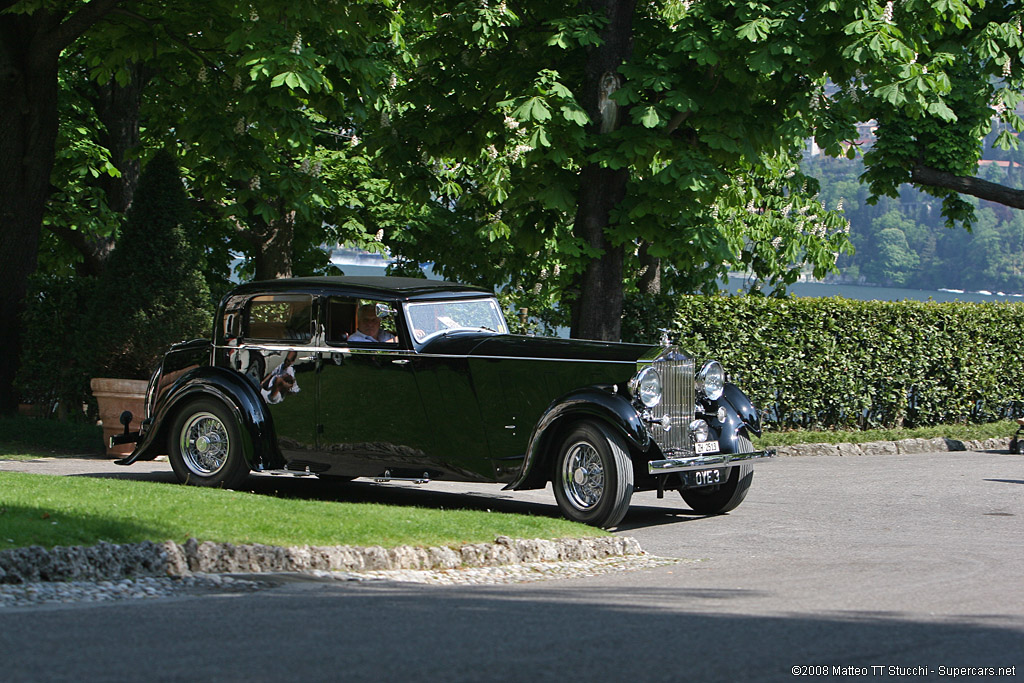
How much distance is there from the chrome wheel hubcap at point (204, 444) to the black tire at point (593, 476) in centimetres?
334

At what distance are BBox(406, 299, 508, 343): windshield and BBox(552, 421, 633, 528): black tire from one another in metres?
1.70

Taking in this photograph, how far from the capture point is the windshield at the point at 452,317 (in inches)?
417

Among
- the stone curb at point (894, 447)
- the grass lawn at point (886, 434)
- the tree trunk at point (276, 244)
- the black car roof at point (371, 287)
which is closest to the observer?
the black car roof at point (371, 287)

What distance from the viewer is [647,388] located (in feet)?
32.0

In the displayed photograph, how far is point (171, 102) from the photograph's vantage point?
17500 millimetres

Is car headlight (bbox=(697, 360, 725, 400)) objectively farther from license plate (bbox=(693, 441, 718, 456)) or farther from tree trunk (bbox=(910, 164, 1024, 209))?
tree trunk (bbox=(910, 164, 1024, 209))

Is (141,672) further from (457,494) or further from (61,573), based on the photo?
(457,494)

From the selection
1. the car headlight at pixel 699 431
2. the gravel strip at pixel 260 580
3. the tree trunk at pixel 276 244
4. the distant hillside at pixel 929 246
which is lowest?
the gravel strip at pixel 260 580

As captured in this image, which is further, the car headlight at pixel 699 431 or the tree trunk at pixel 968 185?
the tree trunk at pixel 968 185

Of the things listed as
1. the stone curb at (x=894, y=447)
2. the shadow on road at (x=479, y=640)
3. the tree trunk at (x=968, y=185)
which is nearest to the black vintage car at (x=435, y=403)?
the shadow on road at (x=479, y=640)

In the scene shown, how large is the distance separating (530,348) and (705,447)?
5.82 ft

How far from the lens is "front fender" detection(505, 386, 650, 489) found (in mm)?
9492

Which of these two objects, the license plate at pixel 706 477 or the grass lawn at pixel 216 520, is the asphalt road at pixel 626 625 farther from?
the grass lawn at pixel 216 520

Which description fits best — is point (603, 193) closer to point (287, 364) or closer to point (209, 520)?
point (287, 364)
